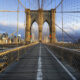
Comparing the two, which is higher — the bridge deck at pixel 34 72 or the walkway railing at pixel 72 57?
the walkway railing at pixel 72 57

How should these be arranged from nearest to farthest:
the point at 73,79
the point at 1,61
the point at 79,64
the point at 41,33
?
1. the point at 73,79
2. the point at 79,64
3. the point at 1,61
4. the point at 41,33

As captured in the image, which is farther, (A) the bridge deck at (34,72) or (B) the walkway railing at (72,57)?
(B) the walkway railing at (72,57)

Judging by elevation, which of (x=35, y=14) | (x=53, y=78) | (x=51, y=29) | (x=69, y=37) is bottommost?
(x=53, y=78)

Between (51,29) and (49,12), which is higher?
(49,12)

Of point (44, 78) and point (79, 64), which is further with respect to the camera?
point (79, 64)

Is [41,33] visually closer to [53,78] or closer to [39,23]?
[39,23]

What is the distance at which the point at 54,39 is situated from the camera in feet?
278

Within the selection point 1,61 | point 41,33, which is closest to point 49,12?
point 41,33

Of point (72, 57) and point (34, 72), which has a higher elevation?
point (72, 57)

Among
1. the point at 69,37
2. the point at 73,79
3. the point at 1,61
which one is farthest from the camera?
the point at 69,37

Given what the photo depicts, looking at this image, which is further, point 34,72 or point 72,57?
point 72,57

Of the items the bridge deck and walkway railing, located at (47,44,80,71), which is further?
walkway railing, located at (47,44,80,71)

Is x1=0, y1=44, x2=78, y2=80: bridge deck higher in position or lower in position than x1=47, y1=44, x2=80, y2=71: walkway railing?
lower

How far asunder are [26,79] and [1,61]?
3068 millimetres
